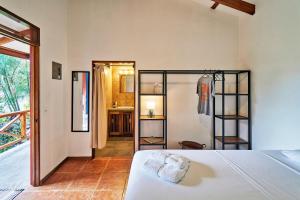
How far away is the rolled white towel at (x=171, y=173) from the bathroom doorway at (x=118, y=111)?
299 cm

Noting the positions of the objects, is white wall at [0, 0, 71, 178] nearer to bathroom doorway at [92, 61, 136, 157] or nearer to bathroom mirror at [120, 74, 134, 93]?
bathroom doorway at [92, 61, 136, 157]

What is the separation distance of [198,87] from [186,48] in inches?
35.3

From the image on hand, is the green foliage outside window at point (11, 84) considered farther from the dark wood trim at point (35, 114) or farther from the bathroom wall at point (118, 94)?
the bathroom wall at point (118, 94)

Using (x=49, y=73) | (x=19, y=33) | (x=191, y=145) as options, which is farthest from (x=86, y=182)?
(x=19, y=33)

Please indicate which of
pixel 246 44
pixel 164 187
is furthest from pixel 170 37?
pixel 164 187

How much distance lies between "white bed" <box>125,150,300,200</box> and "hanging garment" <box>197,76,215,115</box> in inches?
69.2

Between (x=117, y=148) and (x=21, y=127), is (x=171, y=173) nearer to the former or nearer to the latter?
(x=117, y=148)

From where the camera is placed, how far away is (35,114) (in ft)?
10.1

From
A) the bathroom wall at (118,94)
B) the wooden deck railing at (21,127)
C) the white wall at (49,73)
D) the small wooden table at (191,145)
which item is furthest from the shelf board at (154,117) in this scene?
the wooden deck railing at (21,127)

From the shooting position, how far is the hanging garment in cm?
385

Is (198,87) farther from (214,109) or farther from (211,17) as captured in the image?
(211,17)

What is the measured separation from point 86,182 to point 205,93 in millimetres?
2601

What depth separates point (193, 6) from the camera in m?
4.30

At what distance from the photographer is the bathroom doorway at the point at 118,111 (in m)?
4.83
